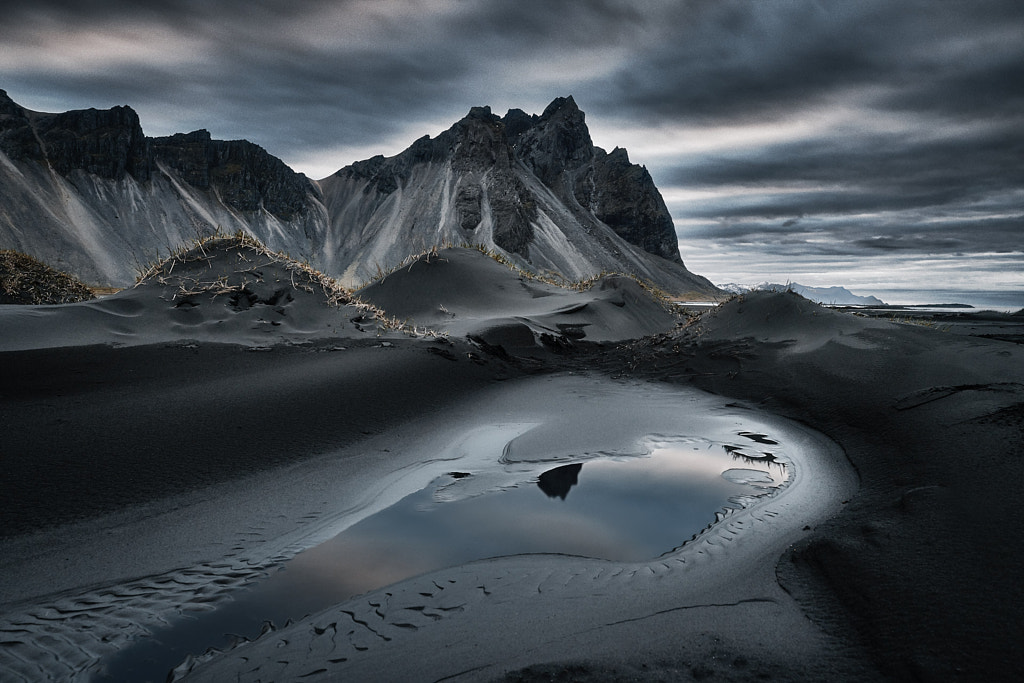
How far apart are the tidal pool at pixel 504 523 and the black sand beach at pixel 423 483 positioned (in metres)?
0.14


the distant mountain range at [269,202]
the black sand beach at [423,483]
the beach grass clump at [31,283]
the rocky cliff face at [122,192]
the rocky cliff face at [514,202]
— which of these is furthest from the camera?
the rocky cliff face at [514,202]

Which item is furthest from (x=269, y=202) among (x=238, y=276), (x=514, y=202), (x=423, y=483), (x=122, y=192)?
(x=423, y=483)

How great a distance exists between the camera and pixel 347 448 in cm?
549

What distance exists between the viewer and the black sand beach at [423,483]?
255 cm

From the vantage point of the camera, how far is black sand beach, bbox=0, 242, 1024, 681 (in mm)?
2549

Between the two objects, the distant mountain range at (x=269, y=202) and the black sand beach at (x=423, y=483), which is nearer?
the black sand beach at (x=423, y=483)

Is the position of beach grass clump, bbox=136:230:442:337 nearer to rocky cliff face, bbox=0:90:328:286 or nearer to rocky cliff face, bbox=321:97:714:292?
rocky cliff face, bbox=0:90:328:286

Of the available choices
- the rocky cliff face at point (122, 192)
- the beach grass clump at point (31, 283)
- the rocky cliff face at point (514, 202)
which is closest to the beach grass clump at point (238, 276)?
the beach grass clump at point (31, 283)

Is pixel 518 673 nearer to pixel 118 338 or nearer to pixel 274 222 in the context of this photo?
pixel 118 338

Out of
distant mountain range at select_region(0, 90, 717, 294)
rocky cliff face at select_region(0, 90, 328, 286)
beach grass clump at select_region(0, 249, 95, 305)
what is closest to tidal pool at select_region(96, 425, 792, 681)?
beach grass clump at select_region(0, 249, 95, 305)

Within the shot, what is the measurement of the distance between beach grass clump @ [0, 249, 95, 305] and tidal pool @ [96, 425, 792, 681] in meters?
9.24

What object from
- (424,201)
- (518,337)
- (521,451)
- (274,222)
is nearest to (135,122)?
(274,222)

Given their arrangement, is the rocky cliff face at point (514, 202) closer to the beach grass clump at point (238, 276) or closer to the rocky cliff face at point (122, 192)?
the rocky cliff face at point (122, 192)

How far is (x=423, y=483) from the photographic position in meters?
4.79
